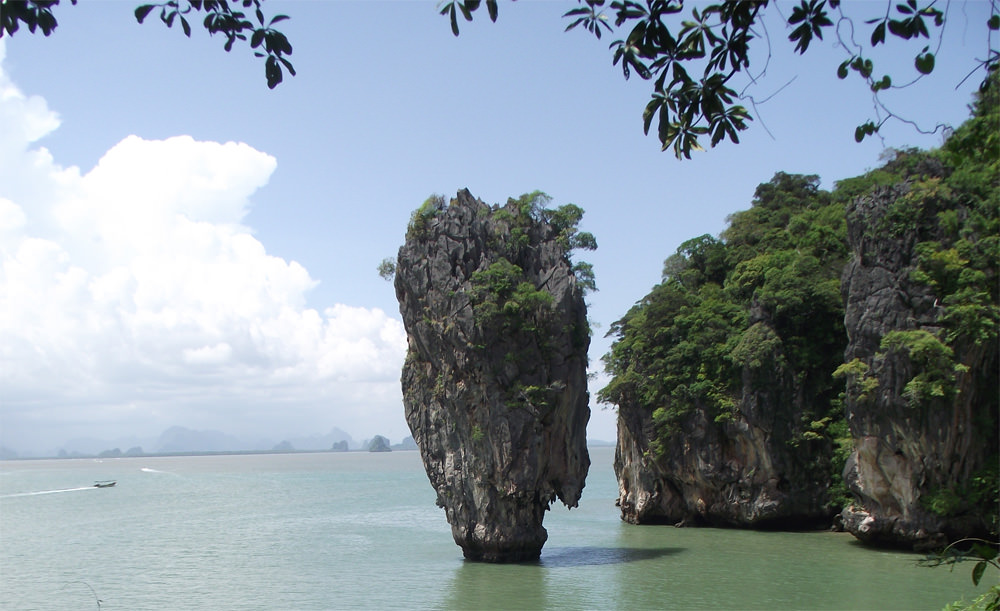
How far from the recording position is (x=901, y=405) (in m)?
22.5

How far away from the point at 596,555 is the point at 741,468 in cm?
714

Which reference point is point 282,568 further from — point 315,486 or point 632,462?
point 315,486

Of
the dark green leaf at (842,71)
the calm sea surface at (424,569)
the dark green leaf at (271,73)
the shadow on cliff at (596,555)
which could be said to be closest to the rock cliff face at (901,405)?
the calm sea surface at (424,569)

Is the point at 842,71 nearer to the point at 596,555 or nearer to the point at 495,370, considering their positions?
the point at 495,370

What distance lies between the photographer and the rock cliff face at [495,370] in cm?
2286

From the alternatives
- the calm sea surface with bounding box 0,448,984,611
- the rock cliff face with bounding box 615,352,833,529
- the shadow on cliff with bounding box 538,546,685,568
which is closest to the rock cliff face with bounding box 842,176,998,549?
the calm sea surface with bounding box 0,448,984,611

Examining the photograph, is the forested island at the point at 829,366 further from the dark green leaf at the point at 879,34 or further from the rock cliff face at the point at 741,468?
the dark green leaf at the point at 879,34

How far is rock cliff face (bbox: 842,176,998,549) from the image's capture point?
22.3 m

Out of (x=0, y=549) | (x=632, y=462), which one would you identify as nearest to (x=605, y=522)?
(x=632, y=462)

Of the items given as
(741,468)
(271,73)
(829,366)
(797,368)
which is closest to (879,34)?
(271,73)

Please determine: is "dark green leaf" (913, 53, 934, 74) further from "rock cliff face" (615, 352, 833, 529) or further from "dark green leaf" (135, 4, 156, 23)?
"rock cliff face" (615, 352, 833, 529)

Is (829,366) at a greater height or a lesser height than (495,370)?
greater

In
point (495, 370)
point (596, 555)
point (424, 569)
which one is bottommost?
point (424, 569)

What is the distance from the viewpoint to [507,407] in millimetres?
22844
